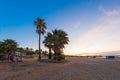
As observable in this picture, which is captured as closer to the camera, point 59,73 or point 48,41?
point 59,73

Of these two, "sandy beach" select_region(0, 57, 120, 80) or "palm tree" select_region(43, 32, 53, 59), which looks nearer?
"sandy beach" select_region(0, 57, 120, 80)

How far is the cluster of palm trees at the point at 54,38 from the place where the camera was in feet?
186

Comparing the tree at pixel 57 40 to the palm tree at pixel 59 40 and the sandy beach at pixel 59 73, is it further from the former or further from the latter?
the sandy beach at pixel 59 73

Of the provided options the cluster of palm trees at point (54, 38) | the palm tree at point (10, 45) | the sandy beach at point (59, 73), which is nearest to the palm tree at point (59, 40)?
the cluster of palm trees at point (54, 38)

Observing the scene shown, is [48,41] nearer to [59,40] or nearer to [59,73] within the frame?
[59,40]

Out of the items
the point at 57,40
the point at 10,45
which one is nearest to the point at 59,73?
the point at 57,40

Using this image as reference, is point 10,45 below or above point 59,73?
above

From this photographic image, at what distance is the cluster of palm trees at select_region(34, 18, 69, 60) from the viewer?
56.8m

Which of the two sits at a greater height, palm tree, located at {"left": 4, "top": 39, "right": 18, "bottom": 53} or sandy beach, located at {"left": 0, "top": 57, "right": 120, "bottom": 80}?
palm tree, located at {"left": 4, "top": 39, "right": 18, "bottom": 53}

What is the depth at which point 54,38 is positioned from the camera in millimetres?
56562

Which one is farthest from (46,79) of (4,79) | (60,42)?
(60,42)

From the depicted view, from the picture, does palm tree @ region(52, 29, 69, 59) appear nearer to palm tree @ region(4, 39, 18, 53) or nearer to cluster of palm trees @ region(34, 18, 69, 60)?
cluster of palm trees @ region(34, 18, 69, 60)

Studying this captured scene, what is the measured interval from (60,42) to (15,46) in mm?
15511

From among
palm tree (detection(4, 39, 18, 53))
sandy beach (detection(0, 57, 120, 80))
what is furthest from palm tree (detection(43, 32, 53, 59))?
sandy beach (detection(0, 57, 120, 80))
